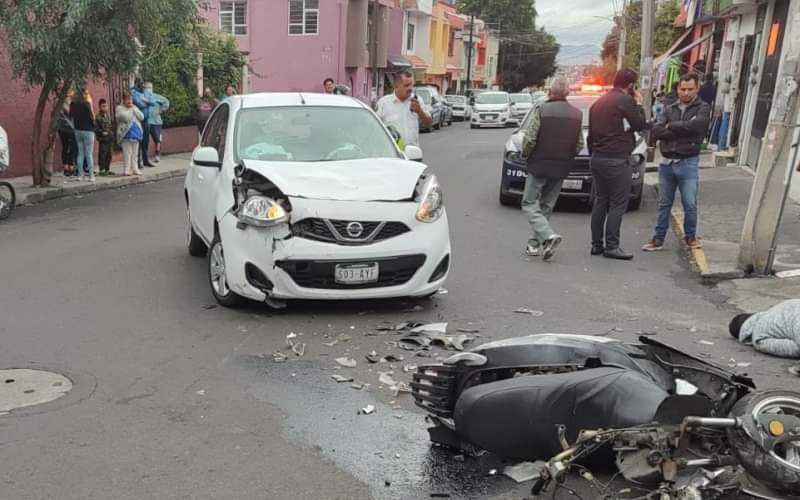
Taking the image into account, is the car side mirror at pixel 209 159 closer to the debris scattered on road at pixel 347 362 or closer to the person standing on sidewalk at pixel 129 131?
the debris scattered on road at pixel 347 362

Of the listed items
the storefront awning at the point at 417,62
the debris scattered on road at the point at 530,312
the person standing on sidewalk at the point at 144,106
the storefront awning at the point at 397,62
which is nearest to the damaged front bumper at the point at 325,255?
the debris scattered on road at the point at 530,312

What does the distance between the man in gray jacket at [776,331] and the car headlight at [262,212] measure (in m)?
3.57

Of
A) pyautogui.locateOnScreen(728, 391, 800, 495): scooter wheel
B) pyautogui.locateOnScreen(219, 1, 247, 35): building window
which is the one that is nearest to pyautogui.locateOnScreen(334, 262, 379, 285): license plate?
pyautogui.locateOnScreen(728, 391, 800, 495): scooter wheel

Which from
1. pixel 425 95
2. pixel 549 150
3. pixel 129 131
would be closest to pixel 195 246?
pixel 549 150

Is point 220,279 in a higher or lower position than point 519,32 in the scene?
lower

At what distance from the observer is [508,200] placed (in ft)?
41.1

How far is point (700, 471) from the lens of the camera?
290cm

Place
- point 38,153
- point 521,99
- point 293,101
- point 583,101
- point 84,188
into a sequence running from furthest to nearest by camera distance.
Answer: point 521,99, point 84,188, point 38,153, point 583,101, point 293,101

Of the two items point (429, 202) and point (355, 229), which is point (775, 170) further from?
point (355, 229)

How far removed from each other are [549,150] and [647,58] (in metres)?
13.2

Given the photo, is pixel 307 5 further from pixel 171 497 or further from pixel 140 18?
pixel 171 497

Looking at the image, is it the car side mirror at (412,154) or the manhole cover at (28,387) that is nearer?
the manhole cover at (28,387)

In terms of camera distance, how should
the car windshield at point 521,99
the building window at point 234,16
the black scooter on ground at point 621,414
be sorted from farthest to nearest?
the car windshield at point 521,99 → the building window at point 234,16 → the black scooter on ground at point 621,414

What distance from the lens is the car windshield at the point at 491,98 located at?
37.3 meters
